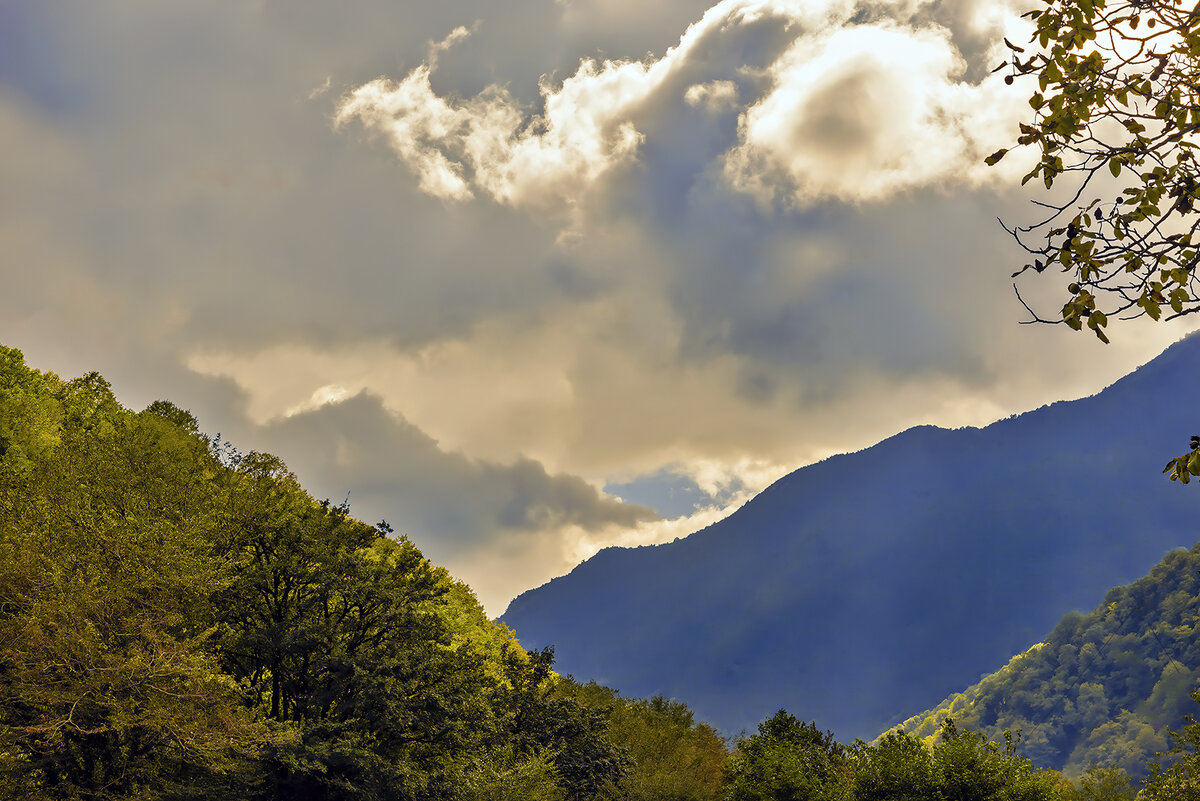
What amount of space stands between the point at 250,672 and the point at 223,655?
1534 millimetres

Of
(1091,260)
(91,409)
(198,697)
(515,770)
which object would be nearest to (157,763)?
(198,697)

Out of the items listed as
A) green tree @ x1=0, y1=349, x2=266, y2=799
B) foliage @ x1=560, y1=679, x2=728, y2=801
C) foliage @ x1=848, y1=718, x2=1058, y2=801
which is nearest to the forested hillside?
green tree @ x1=0, y1=349, x2=266, y2=799

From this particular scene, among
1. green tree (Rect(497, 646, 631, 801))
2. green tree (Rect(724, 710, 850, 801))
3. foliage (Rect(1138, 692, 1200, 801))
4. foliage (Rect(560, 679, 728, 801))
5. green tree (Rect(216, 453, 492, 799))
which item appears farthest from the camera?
A: foliage (Rect(560, 679, 728, 801))

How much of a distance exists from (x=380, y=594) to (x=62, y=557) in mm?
14529

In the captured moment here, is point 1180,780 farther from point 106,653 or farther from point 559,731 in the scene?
point 106,653

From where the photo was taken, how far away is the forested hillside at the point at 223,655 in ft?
93.5

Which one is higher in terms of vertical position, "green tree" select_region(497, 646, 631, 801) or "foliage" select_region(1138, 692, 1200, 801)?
"green tree" select_region(497, 646, 631, 801)

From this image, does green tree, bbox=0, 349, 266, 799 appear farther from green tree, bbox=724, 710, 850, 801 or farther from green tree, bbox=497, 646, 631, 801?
green tree, bbox=724, 710, 850, 801

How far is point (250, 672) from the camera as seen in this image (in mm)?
41406

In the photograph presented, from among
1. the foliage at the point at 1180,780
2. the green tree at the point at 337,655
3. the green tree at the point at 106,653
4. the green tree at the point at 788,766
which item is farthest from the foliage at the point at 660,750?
the green tree at the point at 106,653

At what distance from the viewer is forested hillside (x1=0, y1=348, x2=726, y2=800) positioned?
2850 cm

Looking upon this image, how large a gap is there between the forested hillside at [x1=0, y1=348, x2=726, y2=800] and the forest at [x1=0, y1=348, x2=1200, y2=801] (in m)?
0.11

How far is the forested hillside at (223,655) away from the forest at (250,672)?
0.11 meters

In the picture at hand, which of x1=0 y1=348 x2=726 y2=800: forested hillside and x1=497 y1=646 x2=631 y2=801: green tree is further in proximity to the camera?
x1=497 y1=646 x2=631 y2=801: green tree
